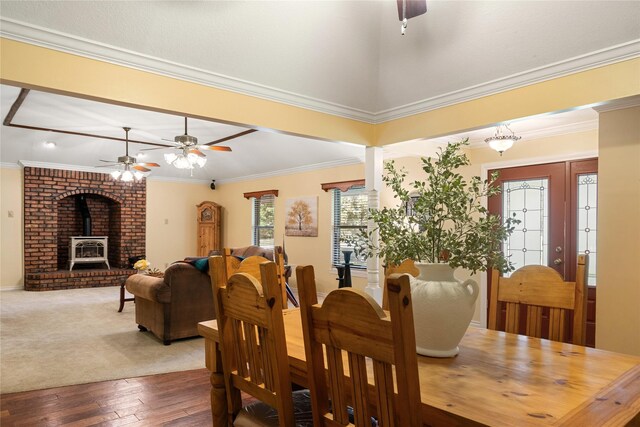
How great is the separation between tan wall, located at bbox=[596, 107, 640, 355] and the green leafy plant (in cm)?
242

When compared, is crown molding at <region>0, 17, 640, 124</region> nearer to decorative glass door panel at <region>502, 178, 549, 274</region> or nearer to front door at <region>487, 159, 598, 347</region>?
front door at <region>487, 159, 598, 347</region>

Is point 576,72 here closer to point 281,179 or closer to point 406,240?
point 406,240

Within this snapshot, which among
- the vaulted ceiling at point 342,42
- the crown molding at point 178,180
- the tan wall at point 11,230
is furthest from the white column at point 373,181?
the tan wall at point 11,230

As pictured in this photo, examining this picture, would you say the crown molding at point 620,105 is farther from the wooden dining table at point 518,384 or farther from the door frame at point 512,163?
the wooden dining table at point 518,384

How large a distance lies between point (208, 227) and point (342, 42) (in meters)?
7.29

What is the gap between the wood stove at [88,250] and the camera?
8.77 m

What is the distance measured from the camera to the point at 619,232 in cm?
337

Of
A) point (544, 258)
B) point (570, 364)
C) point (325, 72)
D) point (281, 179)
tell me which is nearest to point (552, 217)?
point (544, 258)

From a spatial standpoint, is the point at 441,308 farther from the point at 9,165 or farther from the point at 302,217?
the point at 9,165

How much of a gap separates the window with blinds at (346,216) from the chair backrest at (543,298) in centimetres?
453

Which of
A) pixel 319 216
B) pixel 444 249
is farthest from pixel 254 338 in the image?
pixel 319 216

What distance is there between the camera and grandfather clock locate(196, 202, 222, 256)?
9852mm

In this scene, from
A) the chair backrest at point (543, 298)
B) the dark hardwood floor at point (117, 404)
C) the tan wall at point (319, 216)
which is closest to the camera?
the chair backrest at point (543, 298)

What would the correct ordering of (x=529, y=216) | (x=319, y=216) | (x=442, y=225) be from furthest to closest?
(x=319, y=216), (x=529, y=216), (x=442, y=225)
